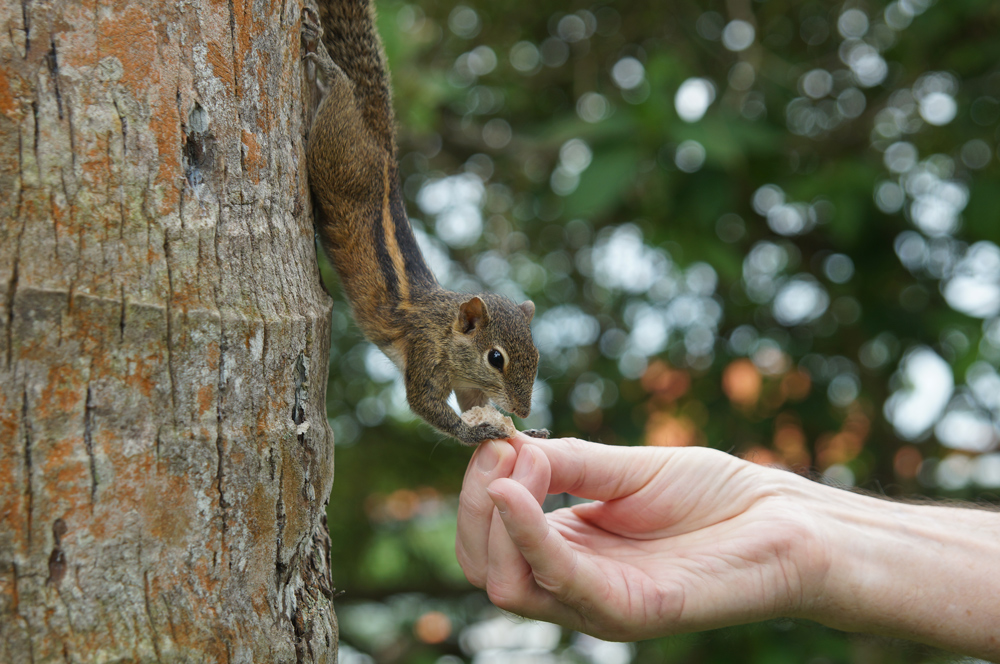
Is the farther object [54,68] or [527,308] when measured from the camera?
[527,308]

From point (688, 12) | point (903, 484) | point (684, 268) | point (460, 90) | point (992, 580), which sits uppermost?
point (688, 12)

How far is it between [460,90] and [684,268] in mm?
1144

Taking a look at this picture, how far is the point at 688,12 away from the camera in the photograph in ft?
10.8

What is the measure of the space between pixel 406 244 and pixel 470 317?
28 cm

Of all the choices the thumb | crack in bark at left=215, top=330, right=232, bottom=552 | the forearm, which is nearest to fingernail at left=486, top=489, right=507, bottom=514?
the thumb

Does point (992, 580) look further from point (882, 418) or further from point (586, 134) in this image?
point (882, 418)

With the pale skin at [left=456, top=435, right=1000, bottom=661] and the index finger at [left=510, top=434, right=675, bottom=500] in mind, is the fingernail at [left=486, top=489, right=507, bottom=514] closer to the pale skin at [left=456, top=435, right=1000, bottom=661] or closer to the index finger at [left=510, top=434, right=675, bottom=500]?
the pale skin at [left=456, top=435, right=1000, bottom=661]

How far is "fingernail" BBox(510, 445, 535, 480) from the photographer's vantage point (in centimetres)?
148

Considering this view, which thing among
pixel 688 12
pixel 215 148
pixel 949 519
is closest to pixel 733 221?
pixel 688 12

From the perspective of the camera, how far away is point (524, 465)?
1.49 m

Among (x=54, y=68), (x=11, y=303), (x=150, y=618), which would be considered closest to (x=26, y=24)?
(x=54, y=68)

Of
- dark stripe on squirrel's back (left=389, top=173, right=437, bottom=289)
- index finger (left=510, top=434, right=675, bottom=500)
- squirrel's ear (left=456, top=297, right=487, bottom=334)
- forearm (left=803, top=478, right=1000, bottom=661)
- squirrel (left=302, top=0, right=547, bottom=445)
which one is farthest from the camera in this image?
squirrel's ear (left=456, top=297, right=487, bottom=334)

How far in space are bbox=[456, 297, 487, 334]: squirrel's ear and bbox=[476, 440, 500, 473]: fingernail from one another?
614 millimetres

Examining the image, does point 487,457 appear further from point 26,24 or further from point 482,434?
point 26,24
